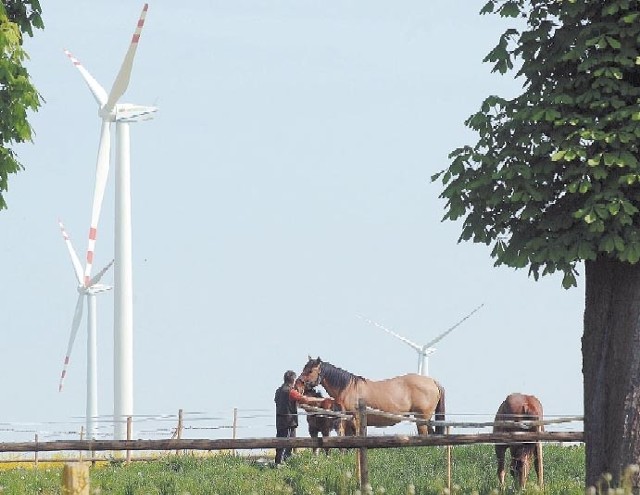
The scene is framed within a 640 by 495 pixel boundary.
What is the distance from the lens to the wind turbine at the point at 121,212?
141ft

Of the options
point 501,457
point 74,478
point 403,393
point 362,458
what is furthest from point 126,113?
point 74,478

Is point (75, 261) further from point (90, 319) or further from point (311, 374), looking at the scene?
point (311, 374)

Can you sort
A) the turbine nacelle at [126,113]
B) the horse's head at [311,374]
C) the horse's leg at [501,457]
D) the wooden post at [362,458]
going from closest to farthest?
the wooden post at [362,458] < the horse's leg at [501,457] < the horse's head at [311,374] < the turbine nacelle at [126,113]

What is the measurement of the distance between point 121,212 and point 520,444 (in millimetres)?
24055

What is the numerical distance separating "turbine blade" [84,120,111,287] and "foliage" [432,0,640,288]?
27.1m

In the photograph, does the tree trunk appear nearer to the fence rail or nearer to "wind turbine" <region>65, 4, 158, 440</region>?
the fence rail

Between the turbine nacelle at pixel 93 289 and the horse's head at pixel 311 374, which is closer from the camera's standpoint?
the horse's head at pixel 311 374

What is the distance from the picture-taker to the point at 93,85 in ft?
162

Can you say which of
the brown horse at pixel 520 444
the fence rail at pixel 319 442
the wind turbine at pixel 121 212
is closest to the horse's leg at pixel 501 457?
the brown horse at pixel 520 444

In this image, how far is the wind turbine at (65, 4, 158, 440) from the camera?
43031 millimetres

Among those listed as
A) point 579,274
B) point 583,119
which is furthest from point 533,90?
point 579,274

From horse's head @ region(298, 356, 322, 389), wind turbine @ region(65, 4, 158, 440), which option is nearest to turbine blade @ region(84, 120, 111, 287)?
wind turbine @ region(65, 4, 158, 440)

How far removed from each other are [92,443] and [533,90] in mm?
8152

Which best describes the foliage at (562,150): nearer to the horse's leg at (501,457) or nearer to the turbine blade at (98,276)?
the horse's leg at (501,457)
